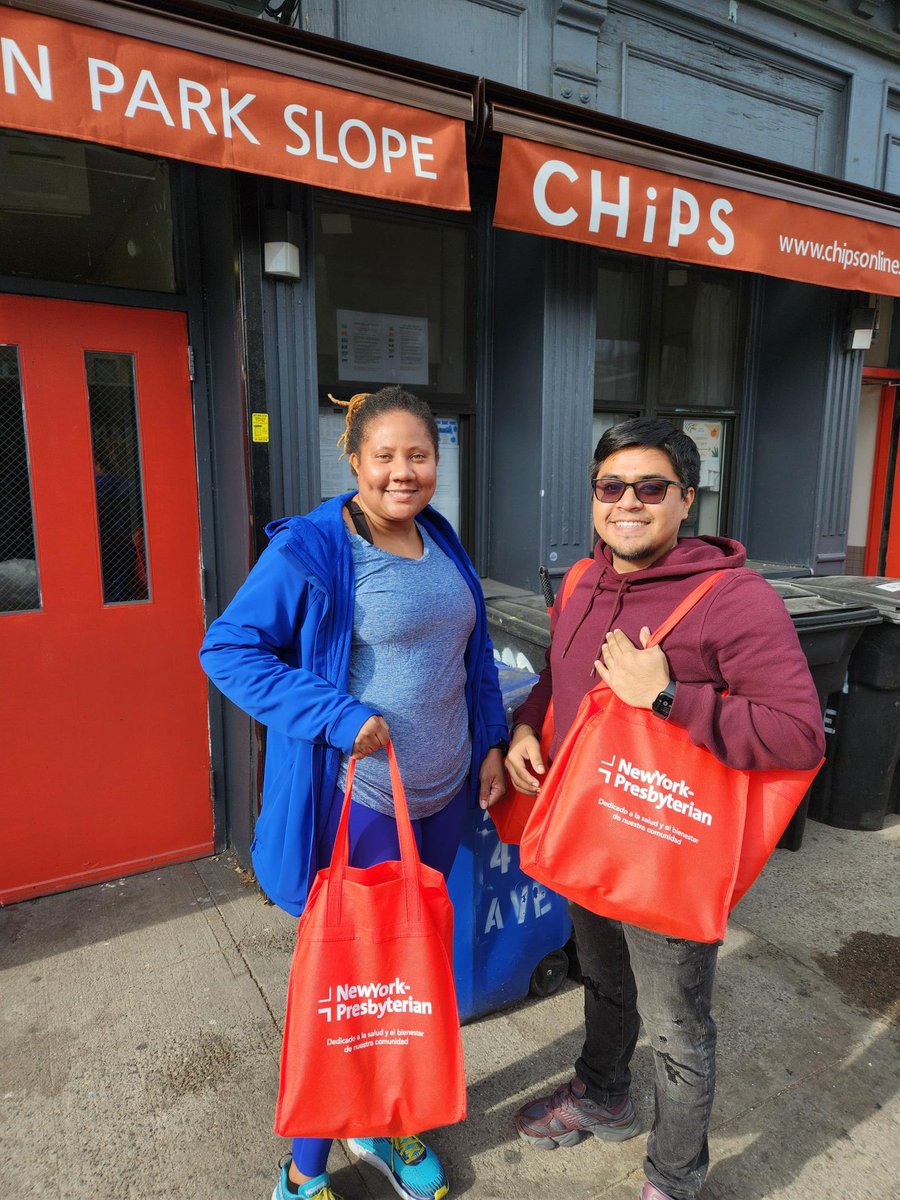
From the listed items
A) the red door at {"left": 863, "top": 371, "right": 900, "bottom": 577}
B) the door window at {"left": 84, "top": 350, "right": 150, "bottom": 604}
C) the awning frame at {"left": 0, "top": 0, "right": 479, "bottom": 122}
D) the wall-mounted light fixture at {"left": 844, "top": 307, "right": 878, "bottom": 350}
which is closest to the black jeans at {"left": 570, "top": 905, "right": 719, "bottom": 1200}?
the door window at {"left": 84, "top": 350, "right": 150, "bottom": 604}

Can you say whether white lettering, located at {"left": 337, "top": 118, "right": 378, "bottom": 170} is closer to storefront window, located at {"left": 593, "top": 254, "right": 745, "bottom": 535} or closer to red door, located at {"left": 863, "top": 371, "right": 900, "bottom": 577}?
storefront window, located at {"left": 593, "top": 254, "right": 745, "bottom": 535}

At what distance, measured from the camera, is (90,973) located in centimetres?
274

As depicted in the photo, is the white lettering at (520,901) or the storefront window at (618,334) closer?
the white lettering at (520,901)

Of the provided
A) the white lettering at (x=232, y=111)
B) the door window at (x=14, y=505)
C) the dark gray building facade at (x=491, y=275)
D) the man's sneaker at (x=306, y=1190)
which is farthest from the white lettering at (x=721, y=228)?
the man's sneaker at (x=306, y=1190)

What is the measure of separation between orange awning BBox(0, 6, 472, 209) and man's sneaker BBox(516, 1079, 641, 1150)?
3072mm

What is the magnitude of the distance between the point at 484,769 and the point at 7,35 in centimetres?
258

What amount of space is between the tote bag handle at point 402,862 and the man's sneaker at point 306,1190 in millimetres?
841

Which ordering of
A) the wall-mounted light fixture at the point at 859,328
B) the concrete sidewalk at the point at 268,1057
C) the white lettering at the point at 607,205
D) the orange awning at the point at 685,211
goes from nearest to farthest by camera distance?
→ the concrete sidewalk at the point at 268,1057 < the orange awning at the point at 685,211 < the white lettering at the point at 607,205 < the wall-mounted light fixture at the point at 859,328

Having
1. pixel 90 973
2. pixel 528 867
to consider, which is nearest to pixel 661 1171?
pixel 528 867

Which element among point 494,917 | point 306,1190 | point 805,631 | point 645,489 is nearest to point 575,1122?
point 494,917

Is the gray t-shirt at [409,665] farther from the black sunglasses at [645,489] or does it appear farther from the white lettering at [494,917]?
the white lettering at [494,917]

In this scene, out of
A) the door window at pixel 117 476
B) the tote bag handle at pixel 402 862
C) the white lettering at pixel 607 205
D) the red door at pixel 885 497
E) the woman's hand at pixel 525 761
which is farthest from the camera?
the red door at pixel 885 497

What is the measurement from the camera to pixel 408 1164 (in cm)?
192

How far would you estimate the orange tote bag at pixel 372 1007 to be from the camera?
1.50 m
